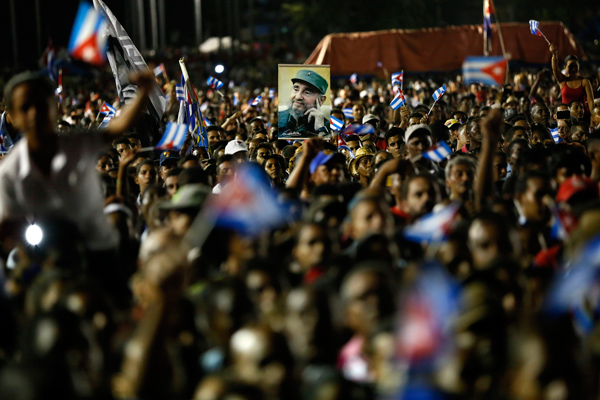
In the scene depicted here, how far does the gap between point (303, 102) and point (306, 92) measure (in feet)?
0.37

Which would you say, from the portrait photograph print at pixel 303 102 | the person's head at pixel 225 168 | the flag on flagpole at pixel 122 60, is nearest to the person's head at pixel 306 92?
the portrait photograph print at pixel 303 102

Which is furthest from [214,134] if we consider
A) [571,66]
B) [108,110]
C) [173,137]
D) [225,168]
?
[571,66]

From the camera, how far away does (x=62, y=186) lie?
441 cm

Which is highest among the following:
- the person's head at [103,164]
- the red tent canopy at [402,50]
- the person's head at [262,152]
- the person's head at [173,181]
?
the person's head at [173,181]

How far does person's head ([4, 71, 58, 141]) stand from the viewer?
14.3 ft

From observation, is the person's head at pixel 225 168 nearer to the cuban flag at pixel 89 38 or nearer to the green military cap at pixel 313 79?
the cuban flag at pixel 89 38

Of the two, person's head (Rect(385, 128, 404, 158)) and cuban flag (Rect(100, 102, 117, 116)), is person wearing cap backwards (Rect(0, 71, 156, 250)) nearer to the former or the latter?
person's head (Rect(385, 128, 404, 158))

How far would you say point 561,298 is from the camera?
346 centimetres

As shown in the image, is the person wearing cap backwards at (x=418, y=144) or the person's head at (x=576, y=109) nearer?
the person wearing cap backwards at (x=418, y=144)

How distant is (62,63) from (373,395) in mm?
27285

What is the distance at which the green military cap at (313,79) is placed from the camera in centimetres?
937

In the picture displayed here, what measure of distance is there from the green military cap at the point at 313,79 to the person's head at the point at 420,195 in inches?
157

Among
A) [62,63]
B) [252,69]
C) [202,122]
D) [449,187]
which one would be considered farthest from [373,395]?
[252,69]

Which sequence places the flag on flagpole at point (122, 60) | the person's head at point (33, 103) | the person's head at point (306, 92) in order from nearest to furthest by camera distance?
the person's head at point (33, 103) < the person's head at point (306, 92) < the flag on flagpole at point (122, 60)
